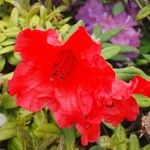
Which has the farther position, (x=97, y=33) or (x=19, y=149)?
(x=97, y=33)

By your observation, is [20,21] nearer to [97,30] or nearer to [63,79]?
[97,30]

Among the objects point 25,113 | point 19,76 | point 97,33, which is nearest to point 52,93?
point 19,76

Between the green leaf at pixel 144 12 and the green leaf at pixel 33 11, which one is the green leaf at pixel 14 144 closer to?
the green leaf at pixel 33 11

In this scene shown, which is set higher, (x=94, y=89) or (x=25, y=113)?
(x=94, y=89)

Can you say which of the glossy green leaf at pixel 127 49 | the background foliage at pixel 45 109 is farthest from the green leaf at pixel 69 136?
the glossy green leaf at pixel 127 49

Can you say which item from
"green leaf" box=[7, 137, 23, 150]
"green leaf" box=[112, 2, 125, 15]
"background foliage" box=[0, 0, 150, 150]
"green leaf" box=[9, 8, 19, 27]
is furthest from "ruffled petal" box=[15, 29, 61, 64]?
"green leaf" box=[112, 2, 125, 15]

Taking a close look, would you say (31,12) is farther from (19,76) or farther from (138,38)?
(19,76)
